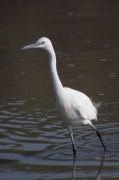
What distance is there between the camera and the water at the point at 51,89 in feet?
25.7

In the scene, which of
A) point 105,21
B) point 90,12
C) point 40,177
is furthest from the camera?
point 90,12

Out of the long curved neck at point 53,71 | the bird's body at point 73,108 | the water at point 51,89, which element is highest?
the long curved neck at point 53,71

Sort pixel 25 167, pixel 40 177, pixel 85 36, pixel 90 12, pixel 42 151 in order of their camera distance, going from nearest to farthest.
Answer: pixel 40 177 < pixel 25 167 < pixel 42 151 < pixel 85 36 < pixel 90 12

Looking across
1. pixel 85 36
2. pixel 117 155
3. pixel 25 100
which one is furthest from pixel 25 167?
pixel 85 36

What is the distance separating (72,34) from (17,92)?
576 cm

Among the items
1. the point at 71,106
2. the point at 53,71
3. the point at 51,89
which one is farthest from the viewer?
the point at 51,89

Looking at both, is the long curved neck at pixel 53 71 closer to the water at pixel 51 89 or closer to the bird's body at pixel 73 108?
the bird's body at pixel 73 108

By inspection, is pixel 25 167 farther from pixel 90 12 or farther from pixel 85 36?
pixel 90 12

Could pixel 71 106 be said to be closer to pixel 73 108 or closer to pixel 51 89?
pixel 73 108

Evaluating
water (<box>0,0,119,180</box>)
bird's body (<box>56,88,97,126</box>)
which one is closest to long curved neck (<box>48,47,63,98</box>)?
bird's body (<box>56,88,97,126</box>)

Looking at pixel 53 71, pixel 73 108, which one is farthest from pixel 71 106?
pixel 53 71

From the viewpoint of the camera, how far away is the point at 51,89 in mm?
11617

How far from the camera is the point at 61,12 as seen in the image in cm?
2094

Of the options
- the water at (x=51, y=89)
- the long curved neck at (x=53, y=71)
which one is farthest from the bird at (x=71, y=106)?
the water at (x=51, y=89)
